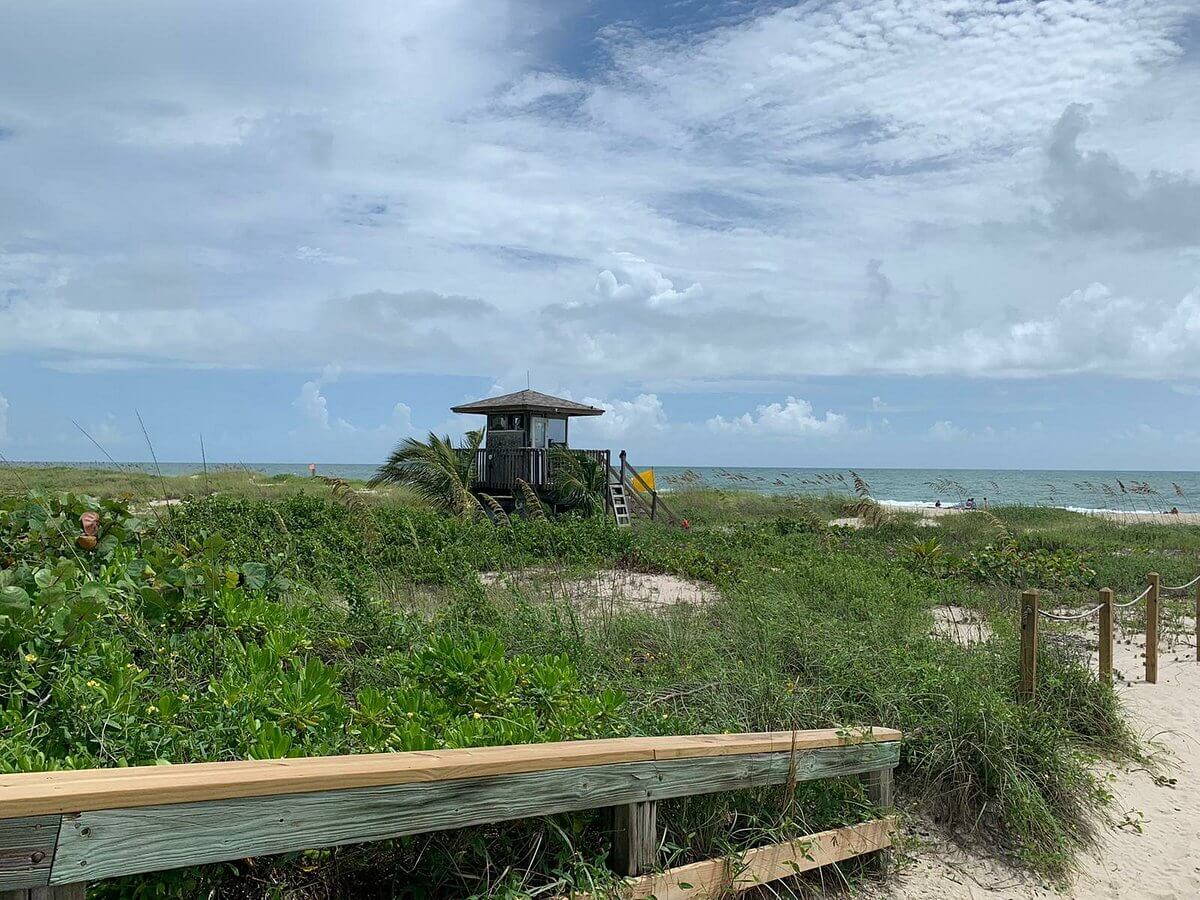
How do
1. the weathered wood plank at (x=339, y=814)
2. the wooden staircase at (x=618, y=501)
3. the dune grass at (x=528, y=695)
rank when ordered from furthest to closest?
the wooden staircase at (x=618, y=501) → the dune grass at (x=528, y=695) → the weathered wood plank at (x=339, y=814)

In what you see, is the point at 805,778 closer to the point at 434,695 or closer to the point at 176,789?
the point at 434,695

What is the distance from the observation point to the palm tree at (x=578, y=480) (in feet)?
70.9

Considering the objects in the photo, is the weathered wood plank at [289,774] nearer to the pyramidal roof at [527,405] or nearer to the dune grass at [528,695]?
the dune grass at [528,695]

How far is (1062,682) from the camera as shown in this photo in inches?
257

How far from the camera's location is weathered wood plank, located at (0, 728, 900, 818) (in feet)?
6.08

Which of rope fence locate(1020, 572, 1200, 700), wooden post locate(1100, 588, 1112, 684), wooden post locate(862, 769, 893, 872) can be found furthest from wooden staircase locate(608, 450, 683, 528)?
wooden post locate(862, 769, 893, 872)

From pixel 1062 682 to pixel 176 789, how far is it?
627cm

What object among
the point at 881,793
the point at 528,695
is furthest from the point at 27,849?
the point at 881,793

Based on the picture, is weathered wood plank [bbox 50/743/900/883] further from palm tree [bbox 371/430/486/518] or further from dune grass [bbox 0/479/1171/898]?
palm tree [bbox 371/430/486/518]

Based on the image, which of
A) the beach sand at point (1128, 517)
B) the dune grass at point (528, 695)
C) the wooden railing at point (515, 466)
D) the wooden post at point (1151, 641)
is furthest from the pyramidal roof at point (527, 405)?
the wooden post at point (1151, 641)

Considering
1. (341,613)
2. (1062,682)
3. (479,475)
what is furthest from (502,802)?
(479,475)

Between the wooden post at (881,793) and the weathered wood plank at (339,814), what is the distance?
127 cm

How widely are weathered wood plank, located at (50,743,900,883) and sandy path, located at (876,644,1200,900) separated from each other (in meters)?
1.86

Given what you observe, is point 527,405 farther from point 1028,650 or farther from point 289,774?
point 289,774
